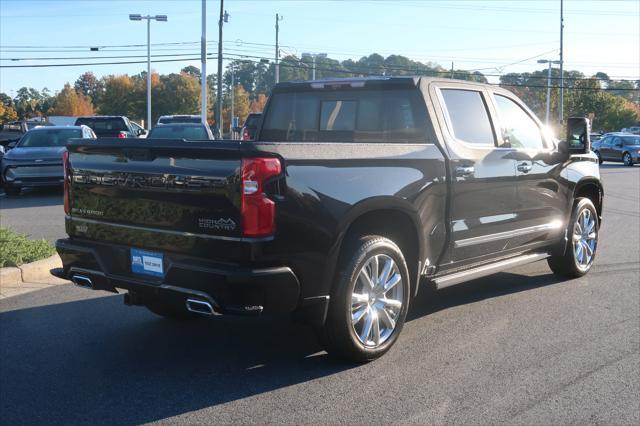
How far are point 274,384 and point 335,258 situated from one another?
0.90 metres

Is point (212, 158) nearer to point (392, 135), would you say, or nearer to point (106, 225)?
point (106, 225)

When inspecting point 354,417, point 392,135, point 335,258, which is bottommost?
point 354,417

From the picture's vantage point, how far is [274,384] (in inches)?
181

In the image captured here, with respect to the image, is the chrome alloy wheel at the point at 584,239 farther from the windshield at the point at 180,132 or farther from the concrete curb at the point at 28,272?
the windshield at the point at 180,132

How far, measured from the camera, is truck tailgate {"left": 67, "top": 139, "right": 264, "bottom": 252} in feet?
14.0

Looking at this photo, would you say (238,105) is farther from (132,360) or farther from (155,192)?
(155,192)

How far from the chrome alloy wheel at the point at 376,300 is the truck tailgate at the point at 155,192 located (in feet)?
3.73

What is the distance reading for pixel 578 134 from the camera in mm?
7312

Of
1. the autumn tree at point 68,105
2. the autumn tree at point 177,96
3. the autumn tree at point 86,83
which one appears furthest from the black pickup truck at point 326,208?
the autumn tree at point 86,83

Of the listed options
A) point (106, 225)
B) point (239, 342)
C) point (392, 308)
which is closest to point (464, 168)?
point (392, 308)

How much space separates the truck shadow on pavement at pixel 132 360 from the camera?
4250 mm

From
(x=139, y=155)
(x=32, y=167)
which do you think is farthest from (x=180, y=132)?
(x=139, y=155)

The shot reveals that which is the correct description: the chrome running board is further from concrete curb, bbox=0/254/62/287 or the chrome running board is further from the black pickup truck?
concrete curb, bbox=0/254/62/287

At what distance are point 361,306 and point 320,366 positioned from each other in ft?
1.65
